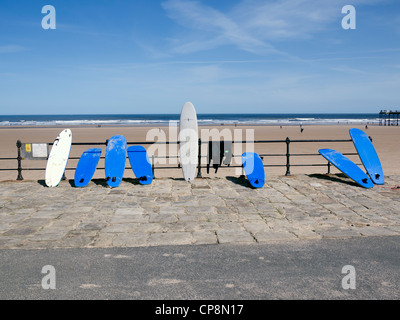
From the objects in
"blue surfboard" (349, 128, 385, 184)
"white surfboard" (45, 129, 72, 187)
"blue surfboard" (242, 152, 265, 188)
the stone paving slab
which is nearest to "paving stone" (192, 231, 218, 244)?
the stone paving slab

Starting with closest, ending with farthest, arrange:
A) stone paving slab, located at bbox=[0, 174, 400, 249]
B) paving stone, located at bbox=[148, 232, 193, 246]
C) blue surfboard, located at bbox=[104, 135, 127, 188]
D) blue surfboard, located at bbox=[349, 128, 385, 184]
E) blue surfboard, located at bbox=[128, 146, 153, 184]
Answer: paving stone, located at bbox=[148, 232, 193, 246], stone paving slab, located at bbox=[0, 174, 400, 249], blue surfboard, located at bbox=[104, 135, 127, 188], blue surfboard, located at bbox=[349, 128, 385, 184], blue surfboard, located at bbox=[128, 146, 153, 184]

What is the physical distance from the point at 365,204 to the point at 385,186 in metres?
1.89

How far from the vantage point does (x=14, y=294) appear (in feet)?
10.4

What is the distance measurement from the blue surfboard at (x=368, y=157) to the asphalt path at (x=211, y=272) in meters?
3.96

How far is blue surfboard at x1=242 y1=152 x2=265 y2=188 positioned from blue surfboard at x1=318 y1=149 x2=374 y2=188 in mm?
2009

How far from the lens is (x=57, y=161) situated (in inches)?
332

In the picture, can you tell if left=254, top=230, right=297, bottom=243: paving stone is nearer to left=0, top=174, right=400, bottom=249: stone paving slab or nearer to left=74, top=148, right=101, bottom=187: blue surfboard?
left=0, top=174, right=400, bottom=249: stone paving slab

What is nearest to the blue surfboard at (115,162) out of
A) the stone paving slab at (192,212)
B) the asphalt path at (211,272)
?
the stone paving slab at (192,212)

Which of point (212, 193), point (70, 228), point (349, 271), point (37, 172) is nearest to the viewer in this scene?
point (349, 271)

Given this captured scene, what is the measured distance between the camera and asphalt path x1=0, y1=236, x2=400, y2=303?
3174 mm

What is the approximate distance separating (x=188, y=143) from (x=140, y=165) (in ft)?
4.67

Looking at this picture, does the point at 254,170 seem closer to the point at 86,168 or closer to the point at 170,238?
the point at 170,238


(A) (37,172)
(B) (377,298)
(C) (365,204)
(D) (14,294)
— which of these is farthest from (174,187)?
(A) (37,172)

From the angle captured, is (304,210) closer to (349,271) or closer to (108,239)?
(349,271)
